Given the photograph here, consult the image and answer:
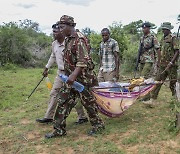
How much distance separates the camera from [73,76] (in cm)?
459

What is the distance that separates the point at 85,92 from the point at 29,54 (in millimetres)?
12572

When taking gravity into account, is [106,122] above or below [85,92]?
below

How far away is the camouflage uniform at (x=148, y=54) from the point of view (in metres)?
6.86

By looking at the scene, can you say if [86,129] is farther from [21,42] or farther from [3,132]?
[21,42]

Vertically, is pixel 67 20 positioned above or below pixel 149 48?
above

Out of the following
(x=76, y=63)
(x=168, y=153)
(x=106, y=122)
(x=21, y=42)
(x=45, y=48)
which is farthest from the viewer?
(x=45, y=48)

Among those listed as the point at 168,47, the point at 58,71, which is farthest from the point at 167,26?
the point at 58,71

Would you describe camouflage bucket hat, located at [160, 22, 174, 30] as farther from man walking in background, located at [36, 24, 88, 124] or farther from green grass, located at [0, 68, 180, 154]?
man walking in background, located at [36, 24, 88, 124]

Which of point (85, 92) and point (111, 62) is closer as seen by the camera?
point (85, 92)

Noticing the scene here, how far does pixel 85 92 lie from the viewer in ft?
16.3

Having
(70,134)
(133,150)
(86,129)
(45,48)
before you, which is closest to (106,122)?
(86,129)

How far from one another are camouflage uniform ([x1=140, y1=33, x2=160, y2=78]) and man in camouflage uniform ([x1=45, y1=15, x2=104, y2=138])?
6.87 feet

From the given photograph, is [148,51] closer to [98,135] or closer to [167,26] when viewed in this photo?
[167,26]

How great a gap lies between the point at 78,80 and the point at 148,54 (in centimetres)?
255
